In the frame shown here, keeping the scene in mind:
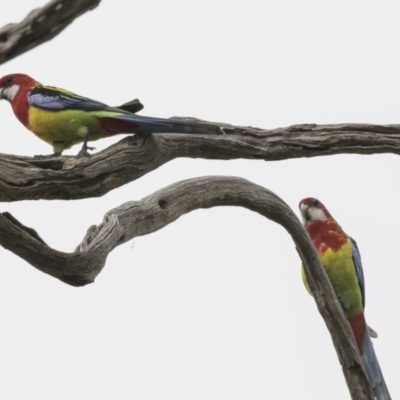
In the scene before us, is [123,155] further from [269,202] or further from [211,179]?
[269,202]

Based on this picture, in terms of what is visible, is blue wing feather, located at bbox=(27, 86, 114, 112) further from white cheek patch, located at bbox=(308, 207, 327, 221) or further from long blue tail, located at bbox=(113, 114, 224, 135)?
white cheek patch, located at bbox=(308, 207, 327, 221)

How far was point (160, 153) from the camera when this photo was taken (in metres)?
4.53

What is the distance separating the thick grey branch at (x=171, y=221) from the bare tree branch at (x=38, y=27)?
0.83 metres

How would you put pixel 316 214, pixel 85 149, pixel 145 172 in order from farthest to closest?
pixel 316 214 → pixel 85 149 → pixel 145 172

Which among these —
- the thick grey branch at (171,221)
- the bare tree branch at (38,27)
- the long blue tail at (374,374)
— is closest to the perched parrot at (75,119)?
the thick grey branch at (171,221)

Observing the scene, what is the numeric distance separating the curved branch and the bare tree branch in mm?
1008

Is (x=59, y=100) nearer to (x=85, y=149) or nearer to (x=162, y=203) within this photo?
(x=85, y=149)

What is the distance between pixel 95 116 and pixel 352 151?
4.71 ft

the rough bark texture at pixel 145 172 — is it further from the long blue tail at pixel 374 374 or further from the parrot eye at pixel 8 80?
the parrot eye at pixel 8 80

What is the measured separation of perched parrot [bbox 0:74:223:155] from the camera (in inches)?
176

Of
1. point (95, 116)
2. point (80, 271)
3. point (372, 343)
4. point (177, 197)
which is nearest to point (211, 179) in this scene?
point (177, 197)

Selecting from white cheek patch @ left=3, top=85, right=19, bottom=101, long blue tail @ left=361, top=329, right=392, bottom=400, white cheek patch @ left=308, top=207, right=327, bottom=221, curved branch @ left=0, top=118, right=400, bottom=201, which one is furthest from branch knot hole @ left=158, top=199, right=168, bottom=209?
white cheek patch @ left=308, top=207, right=327, bottom=221

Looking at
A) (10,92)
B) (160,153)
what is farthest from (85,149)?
(10,92)

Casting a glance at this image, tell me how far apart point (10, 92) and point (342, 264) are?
242 centimetres
